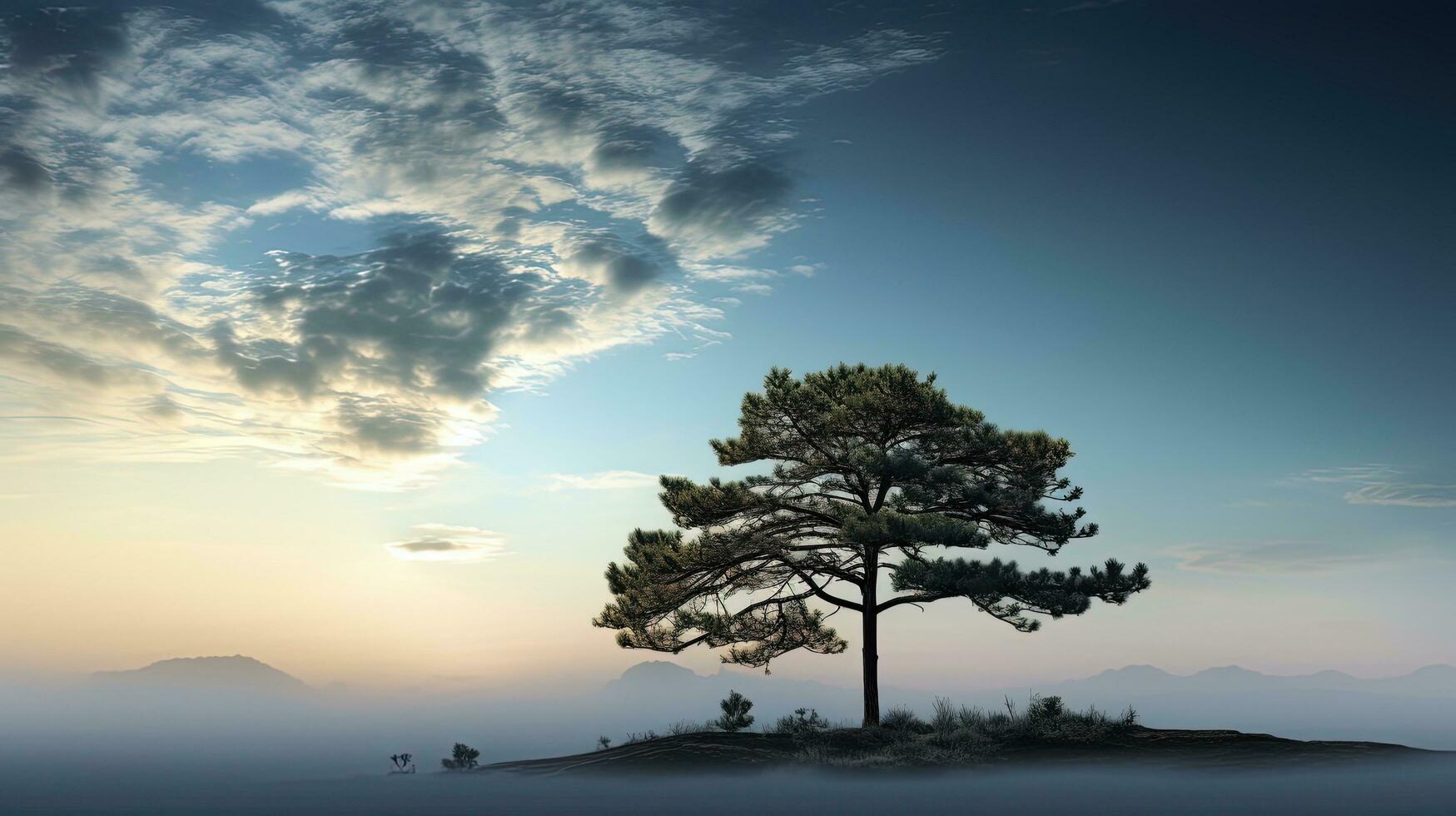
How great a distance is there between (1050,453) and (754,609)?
9.24 m

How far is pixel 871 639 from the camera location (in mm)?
24078

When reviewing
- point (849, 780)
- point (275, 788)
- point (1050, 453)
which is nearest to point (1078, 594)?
point (1050, 453)

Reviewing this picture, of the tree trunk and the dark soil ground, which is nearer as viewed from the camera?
the dark soil ground

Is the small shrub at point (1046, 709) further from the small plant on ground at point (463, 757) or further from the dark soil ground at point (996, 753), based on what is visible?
the small plant on ground at point (463, 757)

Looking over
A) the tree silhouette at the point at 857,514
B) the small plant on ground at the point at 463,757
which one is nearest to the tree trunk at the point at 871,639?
the tree silhouette at the point at 857,514

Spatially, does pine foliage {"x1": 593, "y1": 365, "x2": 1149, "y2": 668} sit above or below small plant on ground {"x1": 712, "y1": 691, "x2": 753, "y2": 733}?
above

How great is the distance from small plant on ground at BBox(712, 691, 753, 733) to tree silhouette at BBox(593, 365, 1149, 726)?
5.32 feet

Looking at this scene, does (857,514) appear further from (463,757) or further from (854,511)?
(463,757)

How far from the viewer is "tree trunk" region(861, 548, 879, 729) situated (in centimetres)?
2358

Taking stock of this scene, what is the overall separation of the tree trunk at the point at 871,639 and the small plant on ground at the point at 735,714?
143 inches

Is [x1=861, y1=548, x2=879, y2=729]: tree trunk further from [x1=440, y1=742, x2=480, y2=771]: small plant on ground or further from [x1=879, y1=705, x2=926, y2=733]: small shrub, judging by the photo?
[x1=440, y1=742, x2=480, y2=771]: small plant on ground

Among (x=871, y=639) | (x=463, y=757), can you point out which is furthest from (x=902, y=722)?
(x=463, y=757)

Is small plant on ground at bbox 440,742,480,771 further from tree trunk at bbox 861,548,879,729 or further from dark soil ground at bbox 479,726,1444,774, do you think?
tree trunk at bbox 861,548,879,729

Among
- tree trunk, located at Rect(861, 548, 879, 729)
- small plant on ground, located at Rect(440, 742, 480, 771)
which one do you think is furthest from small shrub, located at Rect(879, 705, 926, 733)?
small plant on ground, located at Rect(440, 742, 480, 771)
